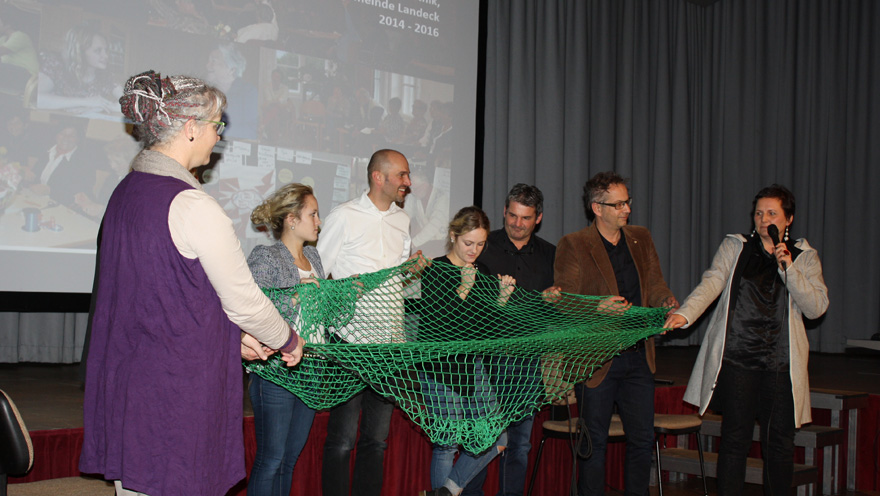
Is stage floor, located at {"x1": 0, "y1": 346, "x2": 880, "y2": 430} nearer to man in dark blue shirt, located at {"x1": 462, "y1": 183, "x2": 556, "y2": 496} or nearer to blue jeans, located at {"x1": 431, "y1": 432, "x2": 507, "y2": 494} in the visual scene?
blue jeans, located at {"x1": 431, "y1": 432, "x2": 507, "y2": 494}

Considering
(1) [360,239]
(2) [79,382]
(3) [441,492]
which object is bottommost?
(3) [441,492]

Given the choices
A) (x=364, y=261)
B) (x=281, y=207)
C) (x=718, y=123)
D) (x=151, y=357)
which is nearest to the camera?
(x=151, y=357)

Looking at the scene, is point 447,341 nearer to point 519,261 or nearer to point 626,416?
point 519,261

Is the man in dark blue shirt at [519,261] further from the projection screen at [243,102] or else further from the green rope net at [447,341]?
the projection screen at [243,102]

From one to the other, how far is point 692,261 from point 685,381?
3.05 meters

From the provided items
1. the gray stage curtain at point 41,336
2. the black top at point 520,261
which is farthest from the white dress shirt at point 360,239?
the gray stage curtain at point 41,336

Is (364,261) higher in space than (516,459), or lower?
higher

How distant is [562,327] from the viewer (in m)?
3.15

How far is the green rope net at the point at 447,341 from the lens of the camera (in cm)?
247

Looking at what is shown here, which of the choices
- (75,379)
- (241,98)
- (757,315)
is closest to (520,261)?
(757,315)

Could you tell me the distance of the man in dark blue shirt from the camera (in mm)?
3359

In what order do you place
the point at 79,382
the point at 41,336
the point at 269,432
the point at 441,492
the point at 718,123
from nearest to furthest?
1. the point at 269,432
2. the point at 441,492
3. the point at 79,382
4. the point at 41,336
5. the point at 718,123

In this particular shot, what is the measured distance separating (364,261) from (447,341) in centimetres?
83

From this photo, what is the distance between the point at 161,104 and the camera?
1768 millimetres
